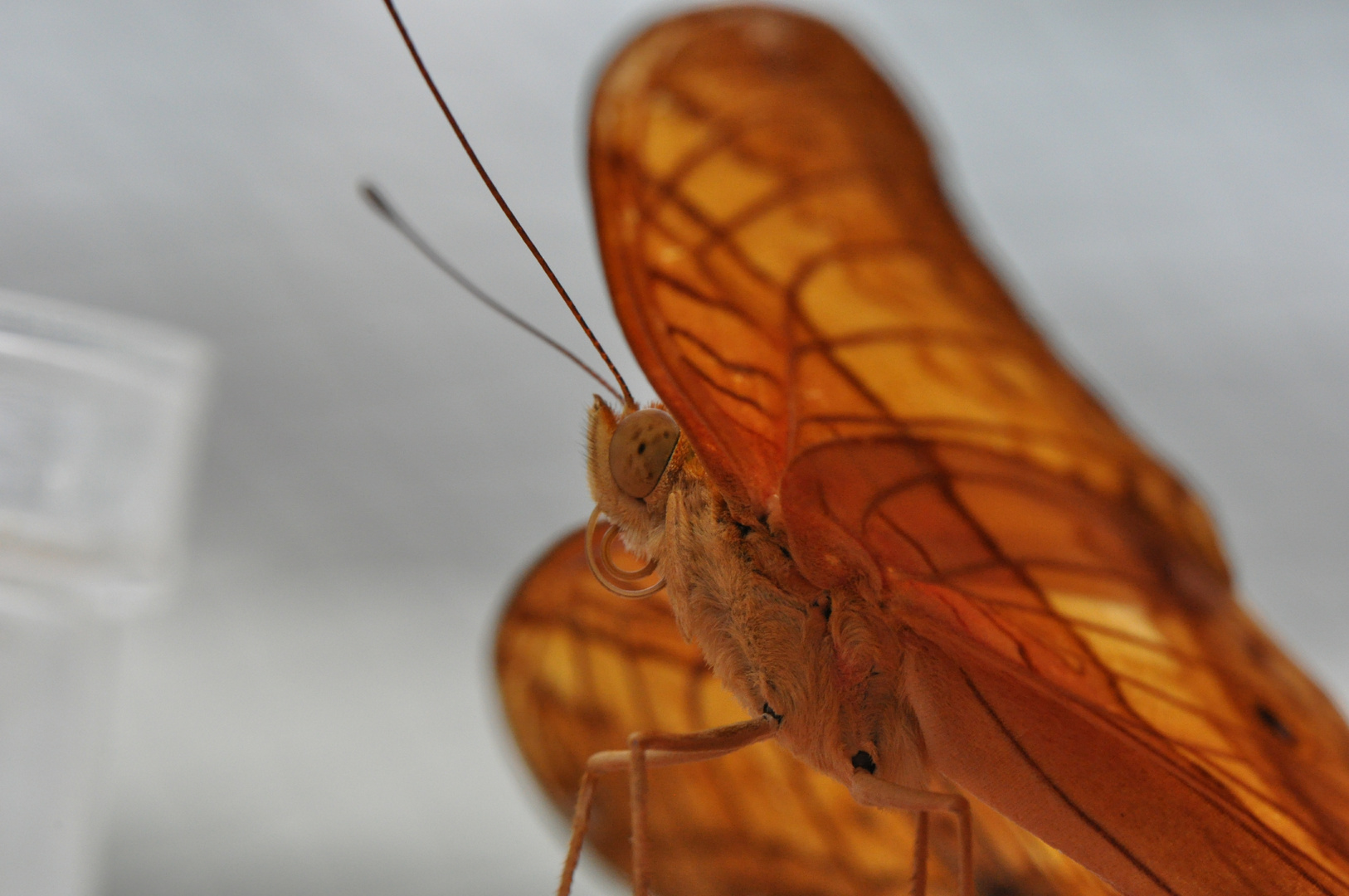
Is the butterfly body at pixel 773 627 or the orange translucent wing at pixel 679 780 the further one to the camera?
the orange translucent wing at pixel 679 780

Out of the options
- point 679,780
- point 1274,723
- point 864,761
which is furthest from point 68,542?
point 1274,723

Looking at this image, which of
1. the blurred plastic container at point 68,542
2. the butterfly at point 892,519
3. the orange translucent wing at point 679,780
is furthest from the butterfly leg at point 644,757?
the blurred plastic container at point 68,542

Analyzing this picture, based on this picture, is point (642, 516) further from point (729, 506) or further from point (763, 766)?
point (763, 766)

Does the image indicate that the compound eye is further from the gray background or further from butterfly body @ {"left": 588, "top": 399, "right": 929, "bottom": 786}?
the gray background

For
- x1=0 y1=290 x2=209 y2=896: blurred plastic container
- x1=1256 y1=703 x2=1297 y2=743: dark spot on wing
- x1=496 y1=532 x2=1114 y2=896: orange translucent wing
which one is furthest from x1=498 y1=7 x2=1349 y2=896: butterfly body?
x1=0 y1=290 x2=209 y2=896: blurred plastic container

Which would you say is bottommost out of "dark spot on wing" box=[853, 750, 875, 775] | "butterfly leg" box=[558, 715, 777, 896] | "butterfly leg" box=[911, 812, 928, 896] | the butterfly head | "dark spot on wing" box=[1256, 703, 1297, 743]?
"butterfly leg" box=[911, 812, 928, 896]

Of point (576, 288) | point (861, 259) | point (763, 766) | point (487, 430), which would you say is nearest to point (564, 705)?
point (763, 766)

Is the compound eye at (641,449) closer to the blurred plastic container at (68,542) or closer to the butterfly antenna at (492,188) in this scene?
the butterfly antenna at (492,188)
